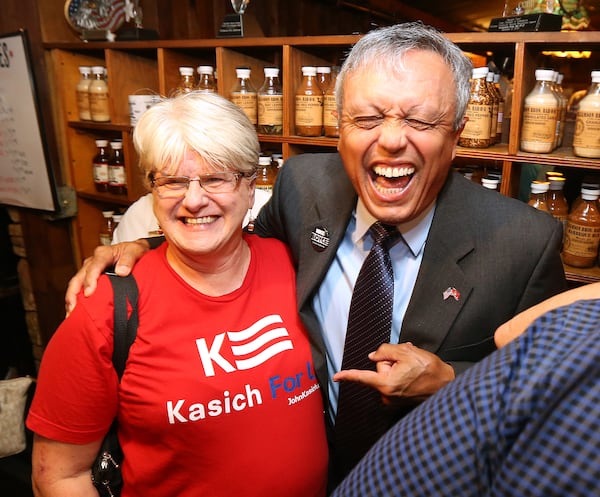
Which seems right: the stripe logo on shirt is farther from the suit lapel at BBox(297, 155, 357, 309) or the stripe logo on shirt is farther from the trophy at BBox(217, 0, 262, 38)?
the trophy at BBox(217, 0, 262, 38)

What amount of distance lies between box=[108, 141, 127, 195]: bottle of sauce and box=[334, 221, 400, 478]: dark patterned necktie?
70.2 inches

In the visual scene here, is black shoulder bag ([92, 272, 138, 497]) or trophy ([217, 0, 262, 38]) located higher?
trophy ([217, 0, 262, 38])

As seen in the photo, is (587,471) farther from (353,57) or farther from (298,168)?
(298,168)

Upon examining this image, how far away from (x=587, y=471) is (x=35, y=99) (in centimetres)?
273

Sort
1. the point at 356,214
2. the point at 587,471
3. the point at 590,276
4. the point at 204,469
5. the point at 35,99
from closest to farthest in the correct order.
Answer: the point at 587,471 < the point at 204,469 < the point at 356,214 < the point at 590,276 < the point at 35,99

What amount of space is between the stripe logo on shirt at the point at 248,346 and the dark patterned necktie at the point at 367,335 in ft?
0.50

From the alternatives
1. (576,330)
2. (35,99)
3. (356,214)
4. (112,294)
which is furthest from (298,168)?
(35,99)

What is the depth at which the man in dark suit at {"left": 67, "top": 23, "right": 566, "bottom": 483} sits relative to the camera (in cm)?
107

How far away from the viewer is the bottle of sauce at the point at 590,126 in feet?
5.07

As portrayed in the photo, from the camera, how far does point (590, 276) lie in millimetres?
1620

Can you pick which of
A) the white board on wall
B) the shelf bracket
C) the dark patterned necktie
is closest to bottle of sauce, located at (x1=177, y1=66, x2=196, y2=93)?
the white board on wall

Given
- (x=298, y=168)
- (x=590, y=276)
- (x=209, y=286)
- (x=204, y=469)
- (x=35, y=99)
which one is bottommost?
(x=204, y=469)

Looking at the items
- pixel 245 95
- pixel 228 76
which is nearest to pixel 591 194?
pixel 245 95

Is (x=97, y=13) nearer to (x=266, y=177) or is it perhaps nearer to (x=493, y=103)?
(x=266, y=177)
